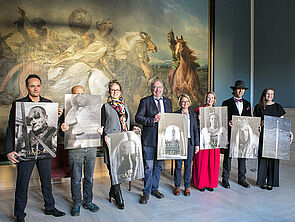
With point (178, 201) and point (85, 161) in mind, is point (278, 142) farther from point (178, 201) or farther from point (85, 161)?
point (85, 161)

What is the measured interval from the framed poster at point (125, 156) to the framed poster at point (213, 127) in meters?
1.15

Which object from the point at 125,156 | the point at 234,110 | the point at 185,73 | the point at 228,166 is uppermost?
the point at 185,73

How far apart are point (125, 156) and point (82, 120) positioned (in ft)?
2.44

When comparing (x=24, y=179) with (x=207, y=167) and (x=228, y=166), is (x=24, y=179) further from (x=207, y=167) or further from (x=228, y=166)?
(x=228, y=166)

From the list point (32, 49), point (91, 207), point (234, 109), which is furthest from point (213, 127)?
point (32, 49)

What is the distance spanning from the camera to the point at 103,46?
15.1ft

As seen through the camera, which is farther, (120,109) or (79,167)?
(120,109)

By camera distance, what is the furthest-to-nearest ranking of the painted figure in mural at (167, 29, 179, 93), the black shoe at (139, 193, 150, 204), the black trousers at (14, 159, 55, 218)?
1. the painted figure in mural at (167, 29, 179, 93)
2. the black shoe at (139, 193, 150, 204)
3. the black trousers at (14, 159, 55, 218)

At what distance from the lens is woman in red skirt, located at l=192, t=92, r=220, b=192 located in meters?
3.73

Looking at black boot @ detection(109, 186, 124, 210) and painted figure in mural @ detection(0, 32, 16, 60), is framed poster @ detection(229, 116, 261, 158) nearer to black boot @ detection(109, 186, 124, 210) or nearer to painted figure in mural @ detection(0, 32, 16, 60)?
black boot @ detection(109, 186, 124, 210)

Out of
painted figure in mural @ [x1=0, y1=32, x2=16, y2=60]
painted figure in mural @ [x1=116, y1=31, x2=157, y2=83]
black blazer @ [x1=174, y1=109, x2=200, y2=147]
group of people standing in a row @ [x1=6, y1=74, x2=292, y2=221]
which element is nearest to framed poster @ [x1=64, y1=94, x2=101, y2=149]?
group of people standing in a row @ [x1=6, y1=74, x2=292, y2=221]

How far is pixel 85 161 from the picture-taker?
288 centimetres

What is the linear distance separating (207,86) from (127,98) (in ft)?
7.84

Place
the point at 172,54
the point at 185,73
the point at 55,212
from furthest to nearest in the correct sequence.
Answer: the point at 185,73, the point at 172,54, the point at 55,212
